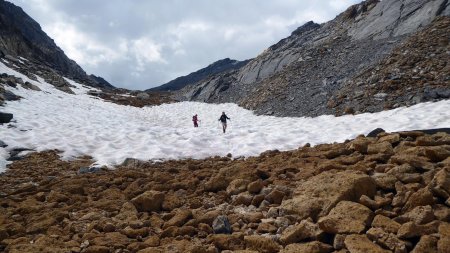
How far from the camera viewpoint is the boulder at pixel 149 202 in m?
7.40

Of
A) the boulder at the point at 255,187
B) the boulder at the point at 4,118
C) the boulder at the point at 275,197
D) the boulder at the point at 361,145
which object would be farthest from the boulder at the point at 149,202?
the boulder at the point at 4,118

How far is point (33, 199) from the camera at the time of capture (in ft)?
26.5

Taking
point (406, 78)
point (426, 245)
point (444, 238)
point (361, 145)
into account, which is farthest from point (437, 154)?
point (406, 78)

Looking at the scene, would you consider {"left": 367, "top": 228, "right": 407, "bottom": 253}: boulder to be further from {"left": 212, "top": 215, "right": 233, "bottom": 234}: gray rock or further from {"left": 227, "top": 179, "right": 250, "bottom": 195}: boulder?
→ {"left": 227, "top": 179, "right": 250, "bottom": 195}: boulder

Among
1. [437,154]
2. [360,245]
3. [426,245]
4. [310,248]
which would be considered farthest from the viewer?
[437,154]

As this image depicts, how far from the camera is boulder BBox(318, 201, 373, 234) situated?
17.3 ft

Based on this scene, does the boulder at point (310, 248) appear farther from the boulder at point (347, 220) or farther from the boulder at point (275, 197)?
the boulder at point (275, 197)

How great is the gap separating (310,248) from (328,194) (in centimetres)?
157

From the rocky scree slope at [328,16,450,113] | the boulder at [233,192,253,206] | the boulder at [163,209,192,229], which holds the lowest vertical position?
the boulder at [163,209,192,229]

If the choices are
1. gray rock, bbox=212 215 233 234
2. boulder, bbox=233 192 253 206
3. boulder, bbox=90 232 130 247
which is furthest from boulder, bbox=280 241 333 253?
boulder, bbox=90 232 130 247

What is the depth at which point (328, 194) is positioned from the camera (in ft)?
21.0

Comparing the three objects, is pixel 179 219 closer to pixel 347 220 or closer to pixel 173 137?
pixel 347 220

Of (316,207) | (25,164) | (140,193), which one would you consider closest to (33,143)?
(25,164)

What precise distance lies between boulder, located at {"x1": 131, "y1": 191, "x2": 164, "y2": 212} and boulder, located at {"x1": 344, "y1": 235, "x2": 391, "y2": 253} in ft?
12.7
